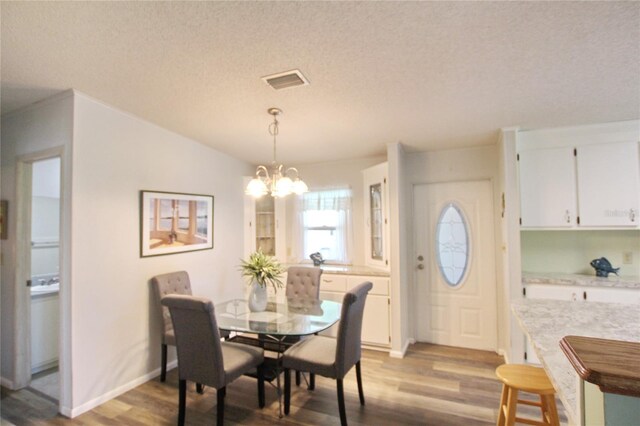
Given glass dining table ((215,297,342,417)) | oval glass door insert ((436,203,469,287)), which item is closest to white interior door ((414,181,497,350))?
oval glass door insert ((436,203,469,287))

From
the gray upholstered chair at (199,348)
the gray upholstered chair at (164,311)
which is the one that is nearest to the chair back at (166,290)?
the gray upholstered chair at (164,311)

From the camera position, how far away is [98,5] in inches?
55.7

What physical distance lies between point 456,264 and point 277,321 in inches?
94.4

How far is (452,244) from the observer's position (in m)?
3.81

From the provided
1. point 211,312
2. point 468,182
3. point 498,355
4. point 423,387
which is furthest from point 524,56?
point 498,355

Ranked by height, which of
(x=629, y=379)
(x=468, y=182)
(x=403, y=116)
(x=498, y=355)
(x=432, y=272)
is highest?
(x=403, y=116)

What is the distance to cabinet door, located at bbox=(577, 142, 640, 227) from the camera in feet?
9.25

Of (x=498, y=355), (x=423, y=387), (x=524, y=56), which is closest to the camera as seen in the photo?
(x=524, y=56)

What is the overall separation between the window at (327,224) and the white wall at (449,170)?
0.84 meters

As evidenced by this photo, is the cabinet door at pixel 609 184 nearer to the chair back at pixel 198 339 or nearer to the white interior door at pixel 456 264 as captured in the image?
the white interior door at pixel 456 264

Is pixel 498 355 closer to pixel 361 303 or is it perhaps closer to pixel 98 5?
pixel 361 303

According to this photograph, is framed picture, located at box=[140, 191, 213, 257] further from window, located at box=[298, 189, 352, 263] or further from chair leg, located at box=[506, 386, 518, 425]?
chair leg, located at box=[506, 386, 518, 425]

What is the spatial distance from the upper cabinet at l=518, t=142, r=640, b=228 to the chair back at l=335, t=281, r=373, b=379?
6.44 feet

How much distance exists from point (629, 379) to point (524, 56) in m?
1.85
